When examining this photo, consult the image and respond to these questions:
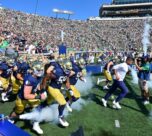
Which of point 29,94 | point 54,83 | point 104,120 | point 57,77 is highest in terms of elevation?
point 57,77

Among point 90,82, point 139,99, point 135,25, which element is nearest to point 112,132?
point 139,99

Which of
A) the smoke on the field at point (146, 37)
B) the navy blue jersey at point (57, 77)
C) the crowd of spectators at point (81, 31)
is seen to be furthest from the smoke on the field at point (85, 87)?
the smoke on the field at point (146, 37)

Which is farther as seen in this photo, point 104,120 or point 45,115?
point 104,120

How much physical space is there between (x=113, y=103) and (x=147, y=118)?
151cm

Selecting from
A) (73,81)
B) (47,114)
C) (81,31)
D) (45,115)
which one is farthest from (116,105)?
(81,31)

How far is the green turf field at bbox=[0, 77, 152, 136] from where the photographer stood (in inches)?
364

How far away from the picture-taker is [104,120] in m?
10.4

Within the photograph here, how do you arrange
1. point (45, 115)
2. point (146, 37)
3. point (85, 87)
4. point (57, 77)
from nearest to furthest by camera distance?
point (57, 77) → point (45, 115) → point (85, 87) → point (146, 37)

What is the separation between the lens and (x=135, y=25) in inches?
2219

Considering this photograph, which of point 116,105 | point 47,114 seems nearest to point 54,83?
point 47,114

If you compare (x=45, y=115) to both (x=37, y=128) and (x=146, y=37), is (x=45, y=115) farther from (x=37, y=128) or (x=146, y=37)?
(x=146, y=37)

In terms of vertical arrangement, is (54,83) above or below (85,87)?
above

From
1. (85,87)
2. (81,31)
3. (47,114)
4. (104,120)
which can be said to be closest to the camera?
(47,114)

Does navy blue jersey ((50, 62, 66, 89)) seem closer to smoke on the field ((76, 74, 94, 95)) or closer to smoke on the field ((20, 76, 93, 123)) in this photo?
smoke on the field ((20, 76, 93, 123))
